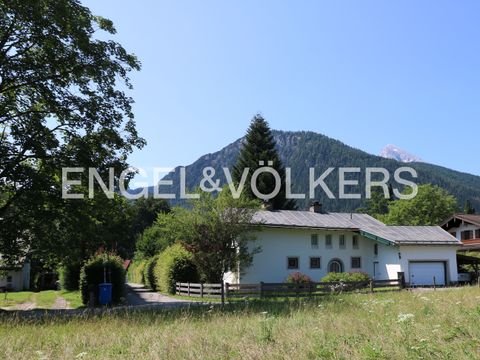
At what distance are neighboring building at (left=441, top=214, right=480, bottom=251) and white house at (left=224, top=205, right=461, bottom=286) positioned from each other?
34.5 ft

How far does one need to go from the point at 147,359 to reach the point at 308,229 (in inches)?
1212

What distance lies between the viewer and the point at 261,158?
188ft

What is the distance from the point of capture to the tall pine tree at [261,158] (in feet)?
180

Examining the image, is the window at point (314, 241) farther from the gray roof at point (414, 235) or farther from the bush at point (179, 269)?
the bush at point (179, 269)

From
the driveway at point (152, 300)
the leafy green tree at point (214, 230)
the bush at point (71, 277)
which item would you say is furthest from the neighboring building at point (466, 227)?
the bush at point (71, 277)

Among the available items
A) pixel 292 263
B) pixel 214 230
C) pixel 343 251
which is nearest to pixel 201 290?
pixel 214 230

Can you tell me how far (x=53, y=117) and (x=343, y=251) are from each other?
25.0 m

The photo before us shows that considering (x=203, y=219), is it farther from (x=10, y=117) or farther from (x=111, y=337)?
(x=111, y=337)

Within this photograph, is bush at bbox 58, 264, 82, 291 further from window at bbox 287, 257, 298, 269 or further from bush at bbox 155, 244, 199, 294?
window at bbox 287, 257, 298, 269

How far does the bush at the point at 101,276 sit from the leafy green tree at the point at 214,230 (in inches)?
196

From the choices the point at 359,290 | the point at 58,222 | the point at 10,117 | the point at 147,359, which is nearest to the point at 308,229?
the point at 359,290

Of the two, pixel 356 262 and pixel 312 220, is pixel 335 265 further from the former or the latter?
pixel 312 220

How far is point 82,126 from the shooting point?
21.0 m

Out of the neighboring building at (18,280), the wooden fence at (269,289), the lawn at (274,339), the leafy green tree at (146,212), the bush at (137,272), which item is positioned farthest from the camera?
the leafy green tree at (146,212)
